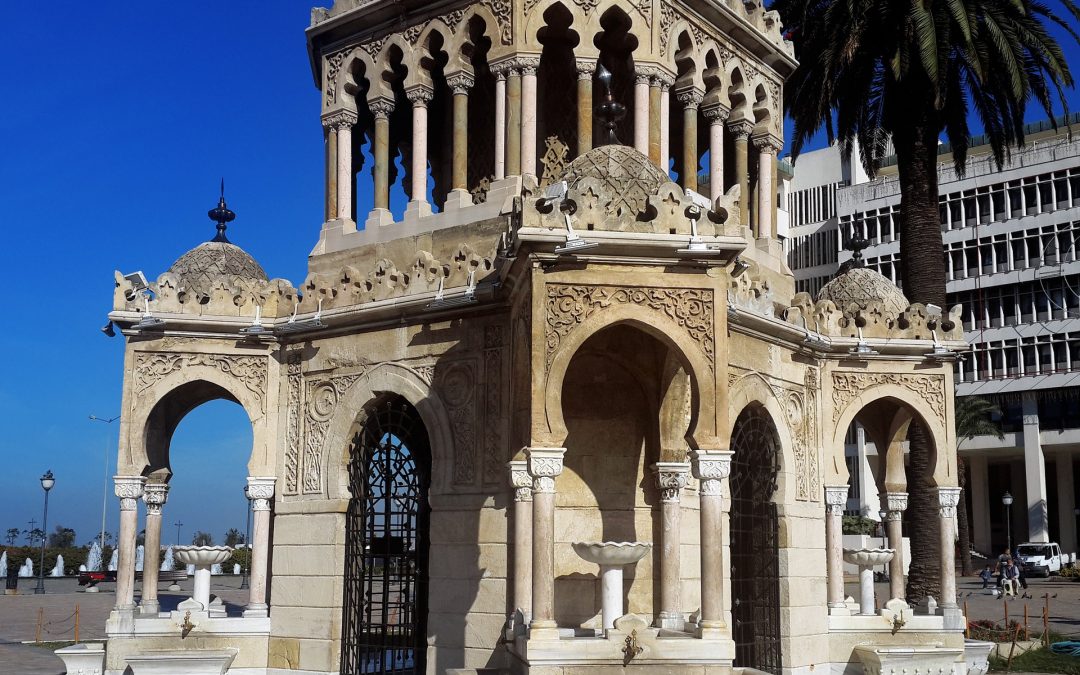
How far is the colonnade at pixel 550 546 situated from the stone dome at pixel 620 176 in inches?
106

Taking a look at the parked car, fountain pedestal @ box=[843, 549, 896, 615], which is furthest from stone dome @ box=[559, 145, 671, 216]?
the parked car

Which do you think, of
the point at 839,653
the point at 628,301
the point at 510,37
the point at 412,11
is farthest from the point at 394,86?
the point at 839,653

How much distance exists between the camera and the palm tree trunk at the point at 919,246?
20875mm

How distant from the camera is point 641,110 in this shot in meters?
16.4

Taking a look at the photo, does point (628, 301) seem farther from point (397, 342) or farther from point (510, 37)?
point (510, 37)

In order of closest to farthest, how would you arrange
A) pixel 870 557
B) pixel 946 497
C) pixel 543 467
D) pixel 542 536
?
pixel 542 536
pixel 543 467
pixel 870 557
pixel 946 497

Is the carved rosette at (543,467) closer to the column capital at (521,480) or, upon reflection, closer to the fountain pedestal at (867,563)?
the column capital at (521,480)

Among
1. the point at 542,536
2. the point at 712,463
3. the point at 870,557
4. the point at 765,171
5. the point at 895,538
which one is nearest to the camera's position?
the point at 542,536

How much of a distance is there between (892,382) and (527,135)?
22.5 ft

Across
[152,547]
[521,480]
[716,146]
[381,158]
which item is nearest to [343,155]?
[381,158]

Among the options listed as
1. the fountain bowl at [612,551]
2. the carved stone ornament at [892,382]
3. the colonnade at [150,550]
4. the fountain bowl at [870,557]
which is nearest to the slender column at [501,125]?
the colonnade at [150,550]

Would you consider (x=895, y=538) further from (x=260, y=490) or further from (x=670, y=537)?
(x=260, y=490)

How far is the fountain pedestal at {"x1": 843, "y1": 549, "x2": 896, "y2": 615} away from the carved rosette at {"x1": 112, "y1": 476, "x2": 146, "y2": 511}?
10553 mm

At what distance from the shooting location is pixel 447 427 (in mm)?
14625
